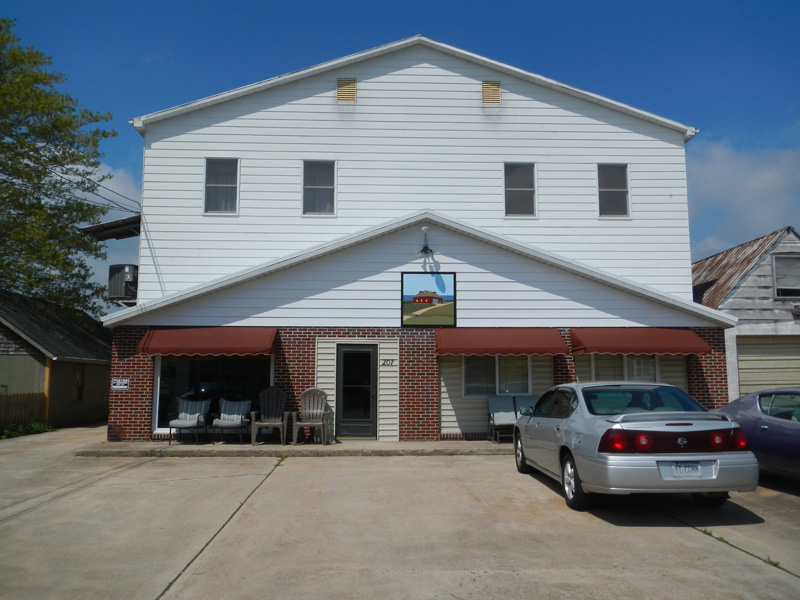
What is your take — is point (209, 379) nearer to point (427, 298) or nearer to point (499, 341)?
point (427, 298)

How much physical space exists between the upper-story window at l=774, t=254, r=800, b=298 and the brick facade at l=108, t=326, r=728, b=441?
936cm

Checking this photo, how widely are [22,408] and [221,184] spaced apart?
884 cm

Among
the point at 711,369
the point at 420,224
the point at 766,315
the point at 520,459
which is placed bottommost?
the point at 520,459

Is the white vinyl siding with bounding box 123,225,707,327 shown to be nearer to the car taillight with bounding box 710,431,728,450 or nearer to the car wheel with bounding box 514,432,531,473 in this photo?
the car wheel with bounding box 514,432,531,473

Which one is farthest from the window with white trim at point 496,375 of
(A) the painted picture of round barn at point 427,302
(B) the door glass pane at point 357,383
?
(B) the door glass pane at point 357,383

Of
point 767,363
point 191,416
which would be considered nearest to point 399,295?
point 191,416

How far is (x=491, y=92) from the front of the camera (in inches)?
707

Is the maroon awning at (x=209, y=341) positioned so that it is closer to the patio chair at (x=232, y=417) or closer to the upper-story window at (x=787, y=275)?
the patio chair at (x=232, y=417)

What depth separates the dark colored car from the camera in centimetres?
890

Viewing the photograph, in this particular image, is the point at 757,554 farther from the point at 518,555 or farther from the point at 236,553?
the point at 236,553

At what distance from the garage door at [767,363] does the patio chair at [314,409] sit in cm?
1043

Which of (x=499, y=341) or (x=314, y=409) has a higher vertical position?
(x=499, y=341)

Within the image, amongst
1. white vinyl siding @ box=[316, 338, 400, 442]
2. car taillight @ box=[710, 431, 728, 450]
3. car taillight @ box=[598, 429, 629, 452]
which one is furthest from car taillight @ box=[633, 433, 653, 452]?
white vinyl siding @ box=[316, 338, 400, 442]

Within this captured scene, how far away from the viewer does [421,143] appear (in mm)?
17562
